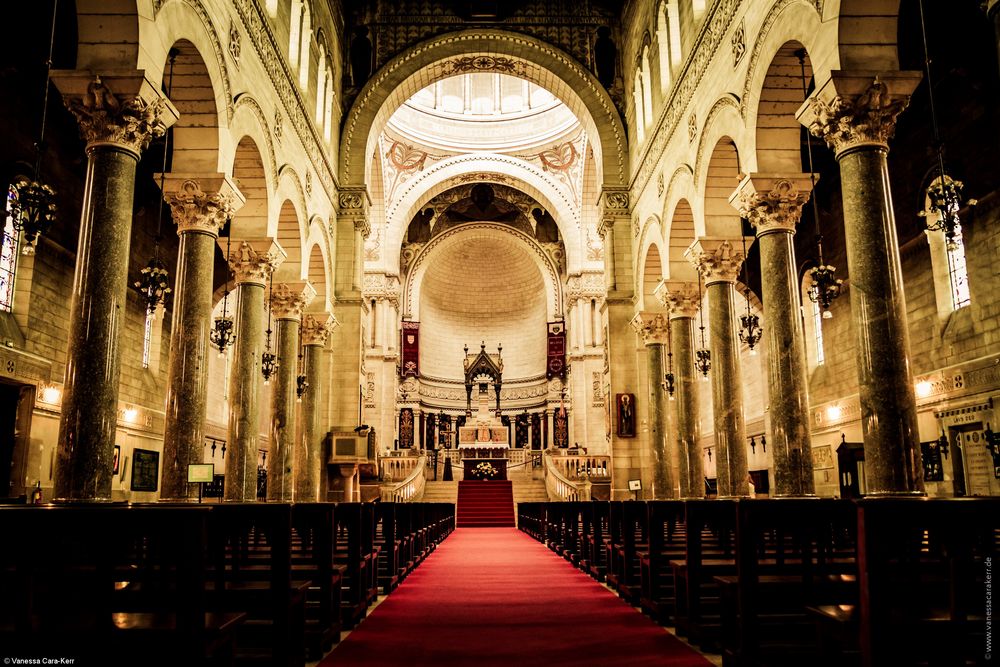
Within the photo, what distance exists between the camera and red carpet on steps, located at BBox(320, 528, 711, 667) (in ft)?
18.2

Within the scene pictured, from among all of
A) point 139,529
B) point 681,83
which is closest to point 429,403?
point 681,83

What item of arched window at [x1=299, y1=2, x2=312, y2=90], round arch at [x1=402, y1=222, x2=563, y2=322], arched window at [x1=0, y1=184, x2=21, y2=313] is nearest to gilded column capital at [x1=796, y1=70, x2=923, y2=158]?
arched window at [x1=299, y1=2, x2=312, y2=90]

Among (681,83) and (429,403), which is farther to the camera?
(429,403)

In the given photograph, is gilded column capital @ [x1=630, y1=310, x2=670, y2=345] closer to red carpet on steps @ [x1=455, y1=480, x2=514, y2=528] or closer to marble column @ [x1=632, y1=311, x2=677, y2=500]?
marble column @ [x1=632, y1=311, x2=677, y2=500]

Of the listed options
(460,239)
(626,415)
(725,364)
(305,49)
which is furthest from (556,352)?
(725,364)

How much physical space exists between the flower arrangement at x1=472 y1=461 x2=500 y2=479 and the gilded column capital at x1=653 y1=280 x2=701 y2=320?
48.0 feet

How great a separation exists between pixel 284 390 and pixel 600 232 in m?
10.2

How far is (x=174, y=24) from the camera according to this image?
1063 centimetres

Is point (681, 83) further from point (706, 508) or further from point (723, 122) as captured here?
point (706, 508)

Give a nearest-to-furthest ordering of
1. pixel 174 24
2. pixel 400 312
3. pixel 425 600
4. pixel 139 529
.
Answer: pixel 139 529 < pixel 425 600 < pixel 174 24 < pixel 400 312

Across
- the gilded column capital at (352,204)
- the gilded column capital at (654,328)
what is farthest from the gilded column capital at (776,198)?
the gilded column capital at (352,204)

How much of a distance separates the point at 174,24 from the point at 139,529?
9.28 metres

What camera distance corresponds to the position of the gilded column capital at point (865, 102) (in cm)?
952

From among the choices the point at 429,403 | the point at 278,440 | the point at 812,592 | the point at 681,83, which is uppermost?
the point at 681,83
